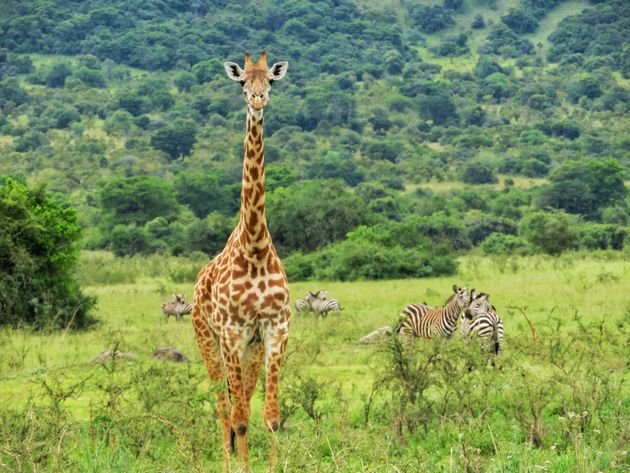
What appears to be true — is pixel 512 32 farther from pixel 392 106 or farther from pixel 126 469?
pixel 126 469

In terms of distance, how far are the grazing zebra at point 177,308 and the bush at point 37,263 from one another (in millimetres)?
1777

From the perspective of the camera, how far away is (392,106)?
91.6 m

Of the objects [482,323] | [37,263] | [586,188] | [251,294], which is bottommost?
[586,188]

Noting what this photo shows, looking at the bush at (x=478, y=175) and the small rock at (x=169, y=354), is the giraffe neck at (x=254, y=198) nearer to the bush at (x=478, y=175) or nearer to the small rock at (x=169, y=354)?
the small rock at (x=169, y=354)

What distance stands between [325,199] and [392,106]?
Result: 56894 mm

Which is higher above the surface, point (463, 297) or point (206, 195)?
point (463, 297)

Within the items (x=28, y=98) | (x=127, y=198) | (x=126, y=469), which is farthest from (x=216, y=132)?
(x=126, y=469)

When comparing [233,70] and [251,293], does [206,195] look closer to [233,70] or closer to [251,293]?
[233,70]

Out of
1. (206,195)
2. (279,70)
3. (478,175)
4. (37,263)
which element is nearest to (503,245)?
(206,195)

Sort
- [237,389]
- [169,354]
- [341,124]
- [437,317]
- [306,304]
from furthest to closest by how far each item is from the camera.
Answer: [341,124] → [306,304] → [169,354] → [437,317] → [237,389]

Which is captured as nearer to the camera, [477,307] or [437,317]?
[477,307]

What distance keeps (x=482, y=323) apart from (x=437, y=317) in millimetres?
1367

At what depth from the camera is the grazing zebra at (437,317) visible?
12.2m

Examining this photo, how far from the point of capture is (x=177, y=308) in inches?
750
